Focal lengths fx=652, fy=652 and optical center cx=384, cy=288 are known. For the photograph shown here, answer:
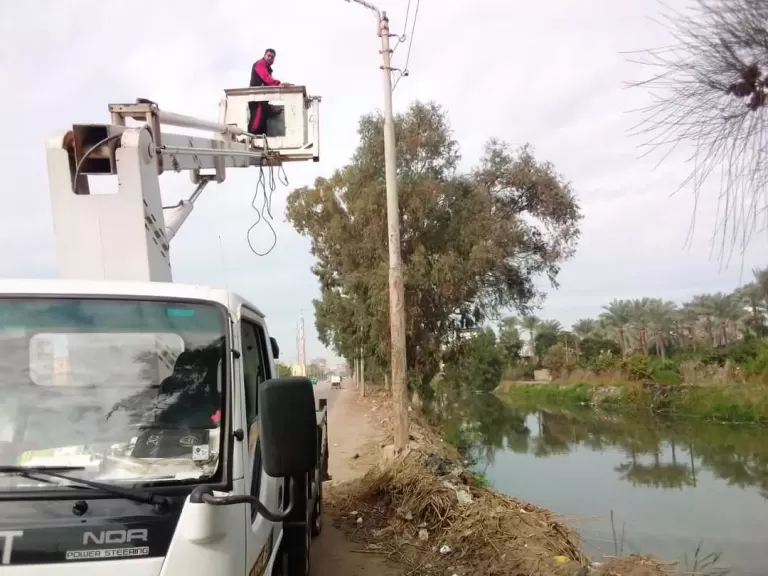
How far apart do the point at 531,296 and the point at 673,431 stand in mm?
11616

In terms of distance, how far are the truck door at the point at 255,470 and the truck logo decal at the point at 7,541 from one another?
0.86m

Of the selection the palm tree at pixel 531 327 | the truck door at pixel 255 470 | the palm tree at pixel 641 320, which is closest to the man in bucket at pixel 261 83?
the truck door at pixel 255 470

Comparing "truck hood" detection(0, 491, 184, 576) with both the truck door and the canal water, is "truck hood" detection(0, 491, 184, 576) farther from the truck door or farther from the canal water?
the canal water

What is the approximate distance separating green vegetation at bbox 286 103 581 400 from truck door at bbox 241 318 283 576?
47.0ft

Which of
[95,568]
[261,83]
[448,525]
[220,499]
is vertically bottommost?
[448,525]

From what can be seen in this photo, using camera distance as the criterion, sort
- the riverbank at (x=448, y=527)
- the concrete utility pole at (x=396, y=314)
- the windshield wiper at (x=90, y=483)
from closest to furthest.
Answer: the windshield wiper at (x=90, y=483) < the riverbank at (x=448, y=527) < the concrete utility pole at (x=396, y=314)

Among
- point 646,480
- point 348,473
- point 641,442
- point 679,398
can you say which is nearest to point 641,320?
point 679,398

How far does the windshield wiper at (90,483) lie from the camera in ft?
7.66

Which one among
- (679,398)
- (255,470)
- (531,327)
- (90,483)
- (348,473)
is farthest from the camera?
(531,327)

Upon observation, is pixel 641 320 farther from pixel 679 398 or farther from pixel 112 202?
pixel 112 202

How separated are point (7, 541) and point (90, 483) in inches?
11.8

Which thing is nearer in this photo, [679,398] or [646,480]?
[646,480]

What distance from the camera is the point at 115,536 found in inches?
88.1

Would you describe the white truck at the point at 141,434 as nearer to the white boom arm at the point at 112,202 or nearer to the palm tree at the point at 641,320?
the white boom arm at the point at 112,202
